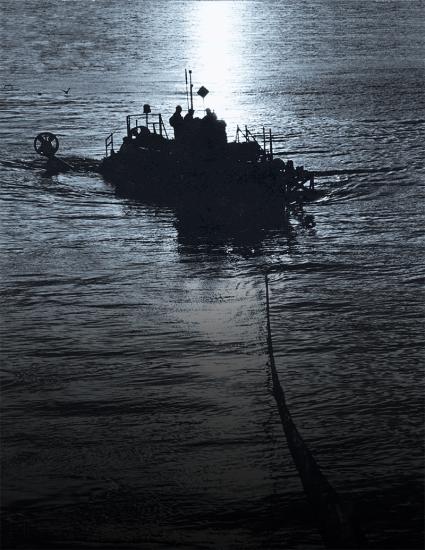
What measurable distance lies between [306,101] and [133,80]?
26984 mm

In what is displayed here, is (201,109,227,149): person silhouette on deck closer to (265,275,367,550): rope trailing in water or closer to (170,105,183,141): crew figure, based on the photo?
(170,105,183,141): crew figure

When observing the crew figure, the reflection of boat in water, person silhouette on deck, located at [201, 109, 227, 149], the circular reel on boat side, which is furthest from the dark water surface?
the crew figure

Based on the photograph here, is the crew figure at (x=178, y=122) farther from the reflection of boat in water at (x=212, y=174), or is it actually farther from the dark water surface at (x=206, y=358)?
the dark water surface at (x=206, y=358)

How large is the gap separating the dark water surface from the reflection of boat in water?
1.83 m

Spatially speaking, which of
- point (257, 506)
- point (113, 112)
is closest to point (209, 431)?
point (257, 506)

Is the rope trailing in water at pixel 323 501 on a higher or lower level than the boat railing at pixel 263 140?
lower

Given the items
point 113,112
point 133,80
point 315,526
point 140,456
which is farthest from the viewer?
point 133,80

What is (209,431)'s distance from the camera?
1107 inches

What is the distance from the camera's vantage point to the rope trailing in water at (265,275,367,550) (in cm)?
2119

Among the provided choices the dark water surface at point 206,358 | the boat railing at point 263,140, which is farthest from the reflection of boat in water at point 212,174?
the dark water surface at point 206,358

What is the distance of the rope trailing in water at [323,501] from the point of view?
21.2 meters

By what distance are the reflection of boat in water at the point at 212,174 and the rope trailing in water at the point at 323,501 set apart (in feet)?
91.8

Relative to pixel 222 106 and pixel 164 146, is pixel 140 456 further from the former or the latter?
pixel 222 106

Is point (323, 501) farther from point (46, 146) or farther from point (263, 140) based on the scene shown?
point (46, 146)
